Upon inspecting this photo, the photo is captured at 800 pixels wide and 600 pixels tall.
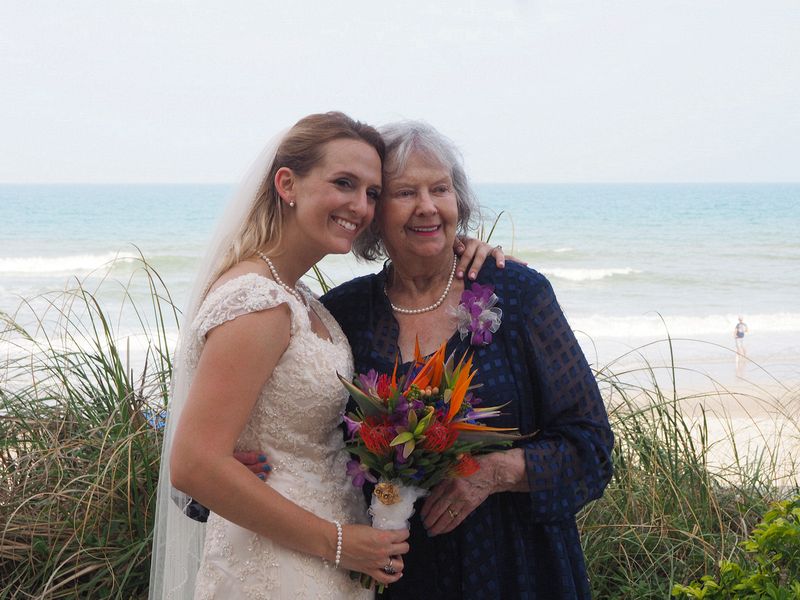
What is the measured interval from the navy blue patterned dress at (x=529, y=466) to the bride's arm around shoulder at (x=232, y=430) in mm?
511

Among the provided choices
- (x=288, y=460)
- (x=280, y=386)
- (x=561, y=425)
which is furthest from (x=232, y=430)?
(x=561, y=425)

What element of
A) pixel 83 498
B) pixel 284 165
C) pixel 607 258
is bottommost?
pixel 607 258

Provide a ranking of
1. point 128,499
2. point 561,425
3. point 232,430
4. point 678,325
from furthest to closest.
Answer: point 678,325, point 128,499, point 561,425, point 232,430

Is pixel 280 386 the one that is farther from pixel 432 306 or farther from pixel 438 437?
pixel 432 306

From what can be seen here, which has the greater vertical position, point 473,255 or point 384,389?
point 473,255

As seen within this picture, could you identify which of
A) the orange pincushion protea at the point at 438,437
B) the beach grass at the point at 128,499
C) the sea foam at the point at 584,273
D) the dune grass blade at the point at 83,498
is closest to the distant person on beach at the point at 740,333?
the sea foam at the point at 584,273

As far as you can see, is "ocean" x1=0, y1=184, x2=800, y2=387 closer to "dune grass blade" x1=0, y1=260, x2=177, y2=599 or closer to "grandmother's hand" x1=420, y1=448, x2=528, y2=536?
"dune grass blade" x1=0, y1=260, x2=177, y2=599

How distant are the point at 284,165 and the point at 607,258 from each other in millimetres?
26023

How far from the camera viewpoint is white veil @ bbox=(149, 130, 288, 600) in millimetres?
2836

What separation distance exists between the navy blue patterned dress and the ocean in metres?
0.82

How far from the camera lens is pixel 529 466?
2713 millimetres

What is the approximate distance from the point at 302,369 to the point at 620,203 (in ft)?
155

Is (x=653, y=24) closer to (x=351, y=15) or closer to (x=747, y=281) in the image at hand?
(x=351, y=15)

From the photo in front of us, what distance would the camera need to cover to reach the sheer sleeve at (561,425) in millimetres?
2725
